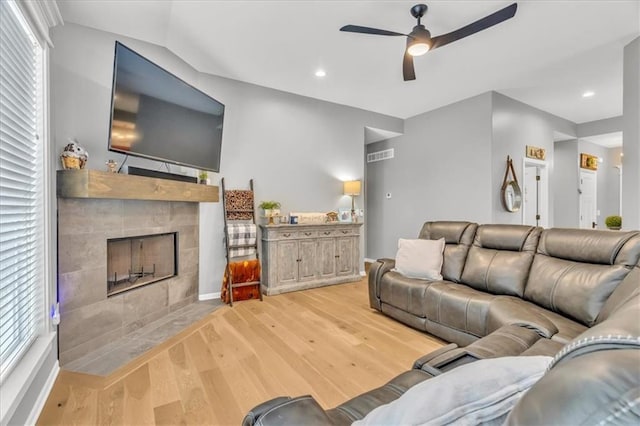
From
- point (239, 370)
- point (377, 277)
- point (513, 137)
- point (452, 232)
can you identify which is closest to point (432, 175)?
point (513, 137)

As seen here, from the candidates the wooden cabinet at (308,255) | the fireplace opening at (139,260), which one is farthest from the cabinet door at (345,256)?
the fireplace opening at (139,260)

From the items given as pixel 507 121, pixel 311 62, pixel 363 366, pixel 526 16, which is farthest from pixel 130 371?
pixel 507 121

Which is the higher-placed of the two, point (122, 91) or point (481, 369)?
point (122, 91)

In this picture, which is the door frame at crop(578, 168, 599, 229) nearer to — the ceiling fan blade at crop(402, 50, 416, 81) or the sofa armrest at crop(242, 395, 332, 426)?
the ceiling fan blade at crop(402, 50, 416, 81)

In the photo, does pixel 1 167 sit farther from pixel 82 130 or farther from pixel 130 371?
pixel 130 371

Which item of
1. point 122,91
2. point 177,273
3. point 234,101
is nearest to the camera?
point 122,91

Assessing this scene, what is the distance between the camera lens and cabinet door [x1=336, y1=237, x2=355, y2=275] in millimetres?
4598

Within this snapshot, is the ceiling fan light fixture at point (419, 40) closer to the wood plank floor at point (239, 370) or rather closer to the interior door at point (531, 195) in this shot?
the wood plank floor at point (239, 370)

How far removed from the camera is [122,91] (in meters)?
2.33

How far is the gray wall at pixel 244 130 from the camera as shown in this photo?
2.54m

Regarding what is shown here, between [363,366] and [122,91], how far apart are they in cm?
279

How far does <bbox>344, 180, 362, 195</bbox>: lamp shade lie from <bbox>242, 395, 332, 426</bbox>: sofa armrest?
4082mm

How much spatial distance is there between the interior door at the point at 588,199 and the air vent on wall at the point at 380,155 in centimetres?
410

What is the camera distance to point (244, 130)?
4082mm
